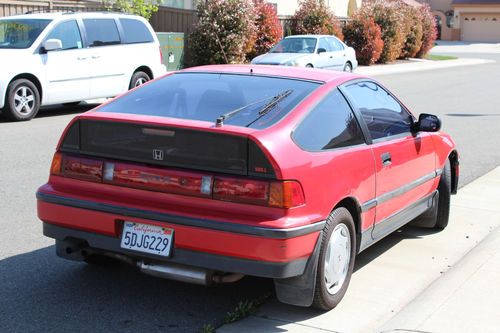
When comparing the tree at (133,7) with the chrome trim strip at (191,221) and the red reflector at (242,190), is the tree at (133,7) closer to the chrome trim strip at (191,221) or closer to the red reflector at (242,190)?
the chrome trim strip at (191,221)

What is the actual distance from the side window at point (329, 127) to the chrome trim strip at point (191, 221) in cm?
55

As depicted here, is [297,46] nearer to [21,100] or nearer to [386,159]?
[21,100]

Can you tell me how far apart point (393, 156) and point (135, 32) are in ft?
35.3

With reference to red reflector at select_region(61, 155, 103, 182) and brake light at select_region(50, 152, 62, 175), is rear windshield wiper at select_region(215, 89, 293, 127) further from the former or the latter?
brake light at select_region(50, 152, 62, 175)

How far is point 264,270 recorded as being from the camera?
168 inches

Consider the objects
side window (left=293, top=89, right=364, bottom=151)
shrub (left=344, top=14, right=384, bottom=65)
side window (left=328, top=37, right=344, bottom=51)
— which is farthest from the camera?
shrub (left=344, top=14, right=384, bottom=65)

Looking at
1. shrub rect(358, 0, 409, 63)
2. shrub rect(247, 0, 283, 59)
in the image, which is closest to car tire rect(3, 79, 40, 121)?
shrub rect(247, 0, 283, 59)

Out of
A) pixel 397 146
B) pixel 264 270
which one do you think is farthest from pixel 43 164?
pixel 264 270

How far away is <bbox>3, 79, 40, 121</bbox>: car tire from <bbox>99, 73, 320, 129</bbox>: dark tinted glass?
8097mm

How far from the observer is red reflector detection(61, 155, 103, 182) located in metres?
4.71

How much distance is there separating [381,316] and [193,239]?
1.37 meters

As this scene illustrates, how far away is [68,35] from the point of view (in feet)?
45.8

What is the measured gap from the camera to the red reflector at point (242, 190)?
429 centimetres

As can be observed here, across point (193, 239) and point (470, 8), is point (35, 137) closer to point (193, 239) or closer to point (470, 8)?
point (193, 239)
